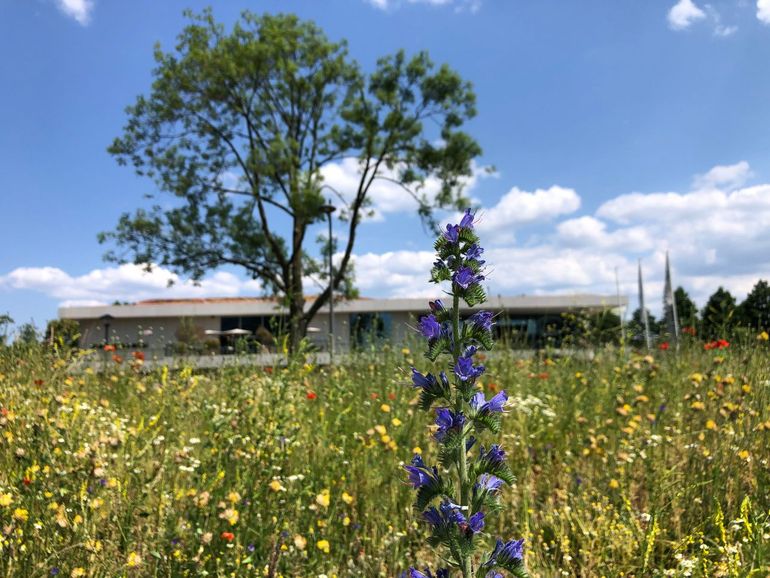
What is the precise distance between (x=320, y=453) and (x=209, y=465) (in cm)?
70

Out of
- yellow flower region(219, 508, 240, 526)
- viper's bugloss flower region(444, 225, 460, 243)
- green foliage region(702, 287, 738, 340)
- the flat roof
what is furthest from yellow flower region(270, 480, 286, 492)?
the flat roof

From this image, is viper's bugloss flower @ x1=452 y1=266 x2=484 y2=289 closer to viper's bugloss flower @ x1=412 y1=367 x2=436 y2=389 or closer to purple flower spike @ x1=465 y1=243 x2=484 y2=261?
purple flower spike @ x1=465 y1=243 x2=484 y2=261

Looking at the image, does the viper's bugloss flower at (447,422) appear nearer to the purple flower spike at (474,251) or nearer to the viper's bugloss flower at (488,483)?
the viper's bugloss flower at (488,483)

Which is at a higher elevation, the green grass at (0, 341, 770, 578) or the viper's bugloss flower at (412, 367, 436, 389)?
the viper's bugloss flower at (412, 367, 436, 389)

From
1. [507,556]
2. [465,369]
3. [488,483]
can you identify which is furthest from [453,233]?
[507,556]

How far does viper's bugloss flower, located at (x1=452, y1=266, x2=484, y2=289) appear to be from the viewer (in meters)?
1.81

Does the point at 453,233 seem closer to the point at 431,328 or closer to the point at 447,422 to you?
the point at 431,328

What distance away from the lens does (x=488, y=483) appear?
179 cm

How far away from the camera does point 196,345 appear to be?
7.57 metres

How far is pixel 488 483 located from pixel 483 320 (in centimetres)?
48

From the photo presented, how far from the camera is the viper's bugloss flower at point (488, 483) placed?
1.78 metres

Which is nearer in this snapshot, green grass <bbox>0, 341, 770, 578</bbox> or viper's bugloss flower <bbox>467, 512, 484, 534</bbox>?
viper's bugloss flower <bbox>467, 512, 484, 534</bbox>

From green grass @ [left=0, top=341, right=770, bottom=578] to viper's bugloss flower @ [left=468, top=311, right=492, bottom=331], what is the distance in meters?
0.62

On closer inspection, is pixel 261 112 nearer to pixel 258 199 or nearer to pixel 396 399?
pixel 258 199
